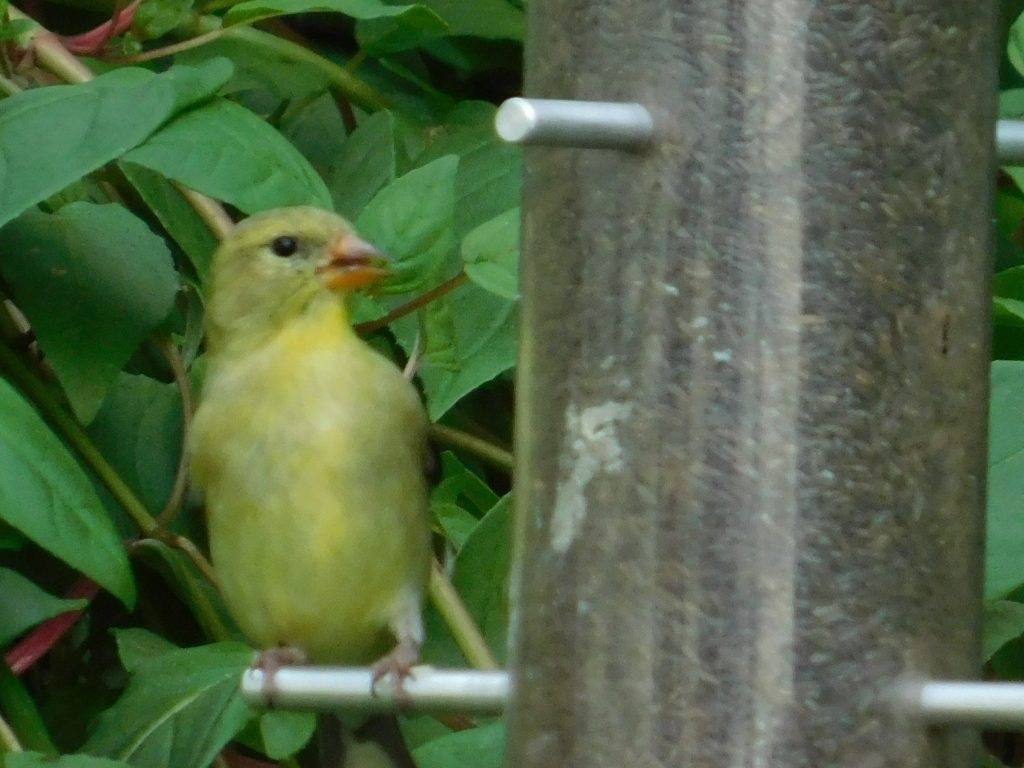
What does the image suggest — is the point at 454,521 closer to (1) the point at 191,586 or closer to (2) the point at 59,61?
(1) the point at 191,586

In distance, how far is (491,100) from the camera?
321 centimetres

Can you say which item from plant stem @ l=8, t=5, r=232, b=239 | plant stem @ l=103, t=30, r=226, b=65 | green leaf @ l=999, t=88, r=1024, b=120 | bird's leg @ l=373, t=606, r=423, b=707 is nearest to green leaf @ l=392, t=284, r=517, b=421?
bird's leg @ l=373, t=606, r=423, b=707

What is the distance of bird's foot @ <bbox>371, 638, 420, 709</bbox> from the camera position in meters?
1.87

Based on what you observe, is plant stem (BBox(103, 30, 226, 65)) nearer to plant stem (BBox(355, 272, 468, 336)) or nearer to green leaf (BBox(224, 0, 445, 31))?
green leaf (BBox(224, 0, 445, 31))

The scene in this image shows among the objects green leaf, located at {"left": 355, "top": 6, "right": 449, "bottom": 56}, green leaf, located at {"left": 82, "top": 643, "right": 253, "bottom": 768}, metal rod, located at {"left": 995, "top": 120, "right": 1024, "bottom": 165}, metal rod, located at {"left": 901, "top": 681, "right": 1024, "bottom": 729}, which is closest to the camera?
metal rod, located at {"left": 901, "top": 681, "right": 1024, "bottom": 729}

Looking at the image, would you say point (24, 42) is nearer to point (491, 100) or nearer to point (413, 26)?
point (413, 26)

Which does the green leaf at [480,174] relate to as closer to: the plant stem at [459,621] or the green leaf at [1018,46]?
the plant stem at [459,621]

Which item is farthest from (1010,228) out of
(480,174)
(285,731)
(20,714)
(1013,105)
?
(20,714)

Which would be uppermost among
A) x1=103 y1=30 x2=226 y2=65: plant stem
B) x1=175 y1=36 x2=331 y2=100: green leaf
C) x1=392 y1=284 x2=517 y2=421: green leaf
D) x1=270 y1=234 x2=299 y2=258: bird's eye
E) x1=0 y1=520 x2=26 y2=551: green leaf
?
x1=103 y1=30 x2=226 y2=65: plant stem

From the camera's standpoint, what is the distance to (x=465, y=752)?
2.15 meters

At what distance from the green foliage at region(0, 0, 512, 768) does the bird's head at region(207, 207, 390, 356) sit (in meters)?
0.04

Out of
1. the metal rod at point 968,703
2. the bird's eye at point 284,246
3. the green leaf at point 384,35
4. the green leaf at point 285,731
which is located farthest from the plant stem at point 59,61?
the metal rod at point 968,703

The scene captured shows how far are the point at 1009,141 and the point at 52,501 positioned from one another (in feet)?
3.45

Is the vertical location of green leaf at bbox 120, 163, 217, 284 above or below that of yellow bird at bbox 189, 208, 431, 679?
above
